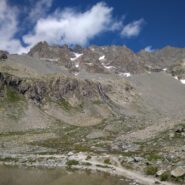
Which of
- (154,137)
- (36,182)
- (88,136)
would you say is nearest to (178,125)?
(154,137)

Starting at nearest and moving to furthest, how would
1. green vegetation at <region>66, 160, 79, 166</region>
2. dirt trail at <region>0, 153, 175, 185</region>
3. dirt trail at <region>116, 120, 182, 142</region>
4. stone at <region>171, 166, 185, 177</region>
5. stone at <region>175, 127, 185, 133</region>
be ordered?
stone at <region>171, 166, 185, 177</region> → dirt trail at <region>0, 153, 175, 185</region> → green vegetation at <region>66, 160, 79, 166</region> → stone at <region>175, 127, 185, 133</region> → dirt trail at <region>116, 120, 182, 142</region>

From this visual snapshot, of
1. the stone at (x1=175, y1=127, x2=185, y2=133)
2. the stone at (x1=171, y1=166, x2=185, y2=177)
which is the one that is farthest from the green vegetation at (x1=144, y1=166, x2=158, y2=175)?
the stone at (x1=175, y1=127, x2=185, y2=133)

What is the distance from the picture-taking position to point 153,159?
72938mm

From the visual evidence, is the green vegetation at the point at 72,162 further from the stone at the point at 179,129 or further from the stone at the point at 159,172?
the stone at the point at 179,129

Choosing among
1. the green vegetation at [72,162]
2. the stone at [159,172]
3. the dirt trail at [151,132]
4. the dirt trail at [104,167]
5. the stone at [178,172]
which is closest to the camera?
the stone at [178,172]

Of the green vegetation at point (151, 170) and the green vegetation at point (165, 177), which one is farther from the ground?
the green vegetation at point (151, 170)

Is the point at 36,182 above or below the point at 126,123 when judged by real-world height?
below

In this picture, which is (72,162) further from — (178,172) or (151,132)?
(151,132)

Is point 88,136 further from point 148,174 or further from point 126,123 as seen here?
point 148,174

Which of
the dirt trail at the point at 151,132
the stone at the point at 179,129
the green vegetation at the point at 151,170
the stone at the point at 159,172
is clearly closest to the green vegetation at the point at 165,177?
the stone at the point at 159,172

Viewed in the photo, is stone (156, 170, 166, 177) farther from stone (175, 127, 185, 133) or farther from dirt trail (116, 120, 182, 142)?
dirt trail (116, 120, 182, 142)

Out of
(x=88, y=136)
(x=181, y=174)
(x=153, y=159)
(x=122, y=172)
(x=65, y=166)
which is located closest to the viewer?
(x=181, y=174)

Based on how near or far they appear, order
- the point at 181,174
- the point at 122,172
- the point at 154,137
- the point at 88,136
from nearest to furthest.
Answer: the point at 181,174 → the point at 122,172 → the point at 154,137 → the point at 88,136

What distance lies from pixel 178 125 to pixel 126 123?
73703 mm
